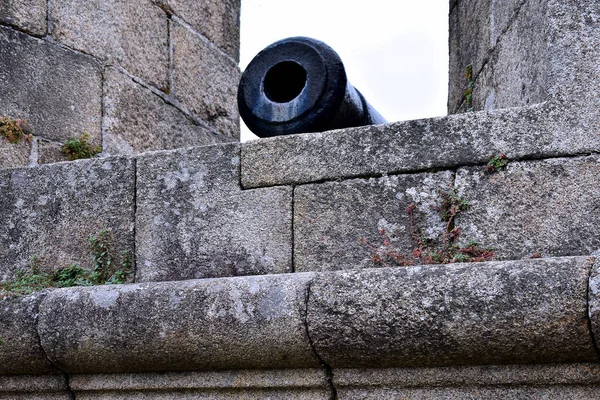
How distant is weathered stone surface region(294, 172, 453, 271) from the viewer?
2797mm

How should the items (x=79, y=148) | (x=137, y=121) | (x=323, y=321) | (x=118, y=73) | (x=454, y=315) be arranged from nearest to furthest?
(x=454, y=315)
(x=323, y=321)
(x=79, y=148)
(x=118, y=73)
(x=137, y=121)

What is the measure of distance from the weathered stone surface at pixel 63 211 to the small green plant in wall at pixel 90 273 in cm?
2

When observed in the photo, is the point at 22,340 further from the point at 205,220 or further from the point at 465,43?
the point at 465,43

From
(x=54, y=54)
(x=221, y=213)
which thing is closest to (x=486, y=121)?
(x=221, y=213)

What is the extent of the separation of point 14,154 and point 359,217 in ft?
6.19

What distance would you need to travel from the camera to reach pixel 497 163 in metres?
2.71

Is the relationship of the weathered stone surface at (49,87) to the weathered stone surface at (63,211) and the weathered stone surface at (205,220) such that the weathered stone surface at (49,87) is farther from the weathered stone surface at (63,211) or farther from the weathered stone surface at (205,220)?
the weathered stone surface at (205,220)

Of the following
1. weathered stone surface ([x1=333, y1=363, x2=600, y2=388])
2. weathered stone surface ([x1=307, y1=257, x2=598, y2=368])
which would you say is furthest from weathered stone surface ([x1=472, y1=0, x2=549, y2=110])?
weathered stone surface ([x1=333, y1=363, x2=600, y2=388])

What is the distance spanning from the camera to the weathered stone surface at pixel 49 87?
3975mm

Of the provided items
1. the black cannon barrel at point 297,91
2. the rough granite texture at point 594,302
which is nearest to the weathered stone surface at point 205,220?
the black cannon barrel at point 297,91

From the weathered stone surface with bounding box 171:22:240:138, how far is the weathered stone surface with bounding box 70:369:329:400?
8.02 feet

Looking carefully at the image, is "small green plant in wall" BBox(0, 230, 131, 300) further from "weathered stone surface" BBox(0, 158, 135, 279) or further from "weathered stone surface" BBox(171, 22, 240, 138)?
"weathered stone surface" BBox(171, 22, 240, 138)

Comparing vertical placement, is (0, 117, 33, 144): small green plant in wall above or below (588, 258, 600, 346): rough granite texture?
above

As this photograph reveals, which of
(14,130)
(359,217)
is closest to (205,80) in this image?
(14,130)
